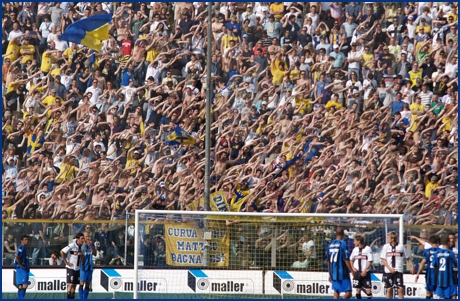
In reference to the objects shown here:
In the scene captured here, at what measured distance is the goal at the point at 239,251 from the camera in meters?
16.4

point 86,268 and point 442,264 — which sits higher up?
point 442,264

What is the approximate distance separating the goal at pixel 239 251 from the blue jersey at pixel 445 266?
1823mm

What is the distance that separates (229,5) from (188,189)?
5.54 meters

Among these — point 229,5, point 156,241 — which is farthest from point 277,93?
point 156,241

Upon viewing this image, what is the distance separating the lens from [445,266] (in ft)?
47.1

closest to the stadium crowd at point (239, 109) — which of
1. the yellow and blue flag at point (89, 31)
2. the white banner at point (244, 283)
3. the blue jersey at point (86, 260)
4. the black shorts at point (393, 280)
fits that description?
the yellow and blue flag at point (89, 31)

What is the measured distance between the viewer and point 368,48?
22453 mm

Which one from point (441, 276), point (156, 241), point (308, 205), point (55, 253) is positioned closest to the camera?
point (441, 276)

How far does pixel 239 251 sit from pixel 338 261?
254cm

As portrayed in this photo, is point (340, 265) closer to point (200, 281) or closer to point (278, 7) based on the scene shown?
point (200, 281)

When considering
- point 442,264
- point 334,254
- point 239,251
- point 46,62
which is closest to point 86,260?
point 239,251

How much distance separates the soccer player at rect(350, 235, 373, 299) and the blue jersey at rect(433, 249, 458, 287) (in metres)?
1.16

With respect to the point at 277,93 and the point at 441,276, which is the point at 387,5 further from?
the point at 441,276

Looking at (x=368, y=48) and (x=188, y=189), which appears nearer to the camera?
(x=188, y=189)
